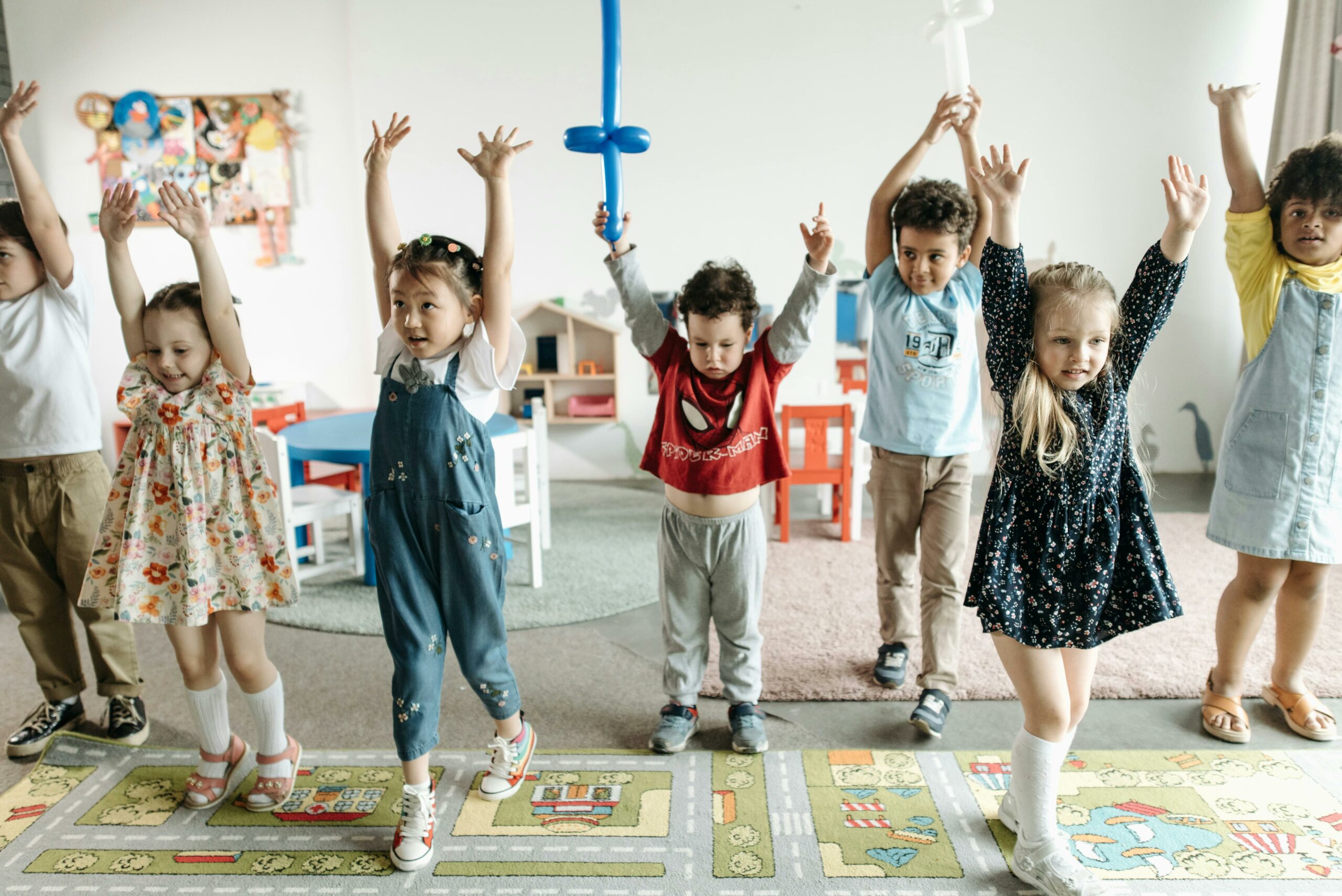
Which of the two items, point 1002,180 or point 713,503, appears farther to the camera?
point 713,503

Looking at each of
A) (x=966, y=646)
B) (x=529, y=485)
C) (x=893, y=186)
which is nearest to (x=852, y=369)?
(x=529, y=485)

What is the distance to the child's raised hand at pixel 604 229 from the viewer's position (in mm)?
1579

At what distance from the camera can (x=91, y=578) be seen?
5.20 feet

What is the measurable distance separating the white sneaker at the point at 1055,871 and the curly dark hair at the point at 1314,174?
48.7 inches

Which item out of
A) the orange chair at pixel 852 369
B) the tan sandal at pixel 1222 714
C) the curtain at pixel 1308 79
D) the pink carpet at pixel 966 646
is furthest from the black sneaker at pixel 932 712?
the curtain at pixel 1308 79

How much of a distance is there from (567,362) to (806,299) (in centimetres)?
286

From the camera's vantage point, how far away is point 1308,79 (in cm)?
371

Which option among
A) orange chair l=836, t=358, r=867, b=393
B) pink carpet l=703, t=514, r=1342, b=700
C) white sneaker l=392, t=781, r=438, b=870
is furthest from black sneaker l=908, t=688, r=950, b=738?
orange chair l=836, t=358, r=867, b=393

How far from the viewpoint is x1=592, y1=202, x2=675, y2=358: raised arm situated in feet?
5.52

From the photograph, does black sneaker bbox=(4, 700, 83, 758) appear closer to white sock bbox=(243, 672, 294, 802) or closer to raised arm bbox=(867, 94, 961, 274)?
white sock bbox=(243, 672, 294, 802)

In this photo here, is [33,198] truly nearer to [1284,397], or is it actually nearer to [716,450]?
[716,450]

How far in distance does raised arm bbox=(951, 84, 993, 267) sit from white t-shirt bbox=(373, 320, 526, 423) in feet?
2.89

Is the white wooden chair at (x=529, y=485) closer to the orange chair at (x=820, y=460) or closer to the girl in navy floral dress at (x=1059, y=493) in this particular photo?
the orange chair at (x=820, y=460)

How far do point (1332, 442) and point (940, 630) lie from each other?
0.83m
